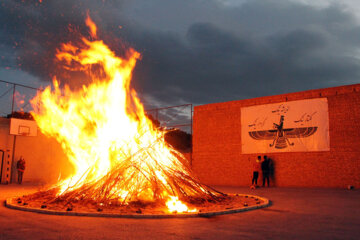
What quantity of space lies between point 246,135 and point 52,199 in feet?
41.2

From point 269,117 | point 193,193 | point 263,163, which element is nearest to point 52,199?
point 193,193

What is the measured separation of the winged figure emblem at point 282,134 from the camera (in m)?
17.8

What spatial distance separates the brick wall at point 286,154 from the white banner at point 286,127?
28 centimetres

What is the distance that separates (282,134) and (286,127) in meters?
0.43

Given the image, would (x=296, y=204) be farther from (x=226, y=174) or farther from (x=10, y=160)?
(x=10, y=160)

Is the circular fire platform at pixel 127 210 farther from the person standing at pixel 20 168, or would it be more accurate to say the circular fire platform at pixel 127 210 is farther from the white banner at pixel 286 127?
the person standing at pixel 20 168

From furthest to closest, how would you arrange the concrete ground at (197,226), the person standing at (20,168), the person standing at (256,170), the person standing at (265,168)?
the person standing at (20,168), the person standing at (265,168), the person standing at (256,170), the concrete ground at (197,226)

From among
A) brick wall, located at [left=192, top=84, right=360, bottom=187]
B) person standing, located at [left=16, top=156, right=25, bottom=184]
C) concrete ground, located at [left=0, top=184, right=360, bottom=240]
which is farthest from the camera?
person standing, located at [left=16, top=156, right=25, bottom=184]

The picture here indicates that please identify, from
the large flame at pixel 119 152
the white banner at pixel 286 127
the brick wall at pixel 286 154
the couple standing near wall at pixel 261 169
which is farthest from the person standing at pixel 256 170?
the large flame at pixel 119 152

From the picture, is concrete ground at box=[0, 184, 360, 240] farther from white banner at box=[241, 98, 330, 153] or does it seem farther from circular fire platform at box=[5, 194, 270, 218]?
white banner at box=[241, 98, 330, 153]

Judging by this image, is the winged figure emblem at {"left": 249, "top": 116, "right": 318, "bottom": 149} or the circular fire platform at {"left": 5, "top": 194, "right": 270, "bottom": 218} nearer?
the circular fire platform at {"left": 5, "top": 194, "right": 270, "bottom": 218}

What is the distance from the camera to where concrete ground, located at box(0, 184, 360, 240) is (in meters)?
5.88

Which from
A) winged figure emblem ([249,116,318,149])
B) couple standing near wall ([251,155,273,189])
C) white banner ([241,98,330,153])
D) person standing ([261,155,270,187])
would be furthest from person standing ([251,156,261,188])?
winged figure emblem ([249,116,318,149])

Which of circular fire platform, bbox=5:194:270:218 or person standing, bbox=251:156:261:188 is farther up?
person standing, bbox=251:156:261:188
